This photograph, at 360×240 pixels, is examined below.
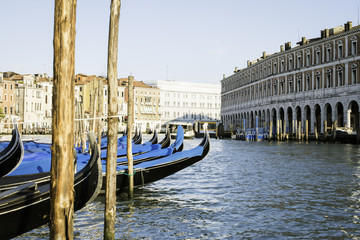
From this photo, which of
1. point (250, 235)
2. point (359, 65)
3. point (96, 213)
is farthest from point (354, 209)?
point (359, 65)

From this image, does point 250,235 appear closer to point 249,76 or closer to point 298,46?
point 298,46

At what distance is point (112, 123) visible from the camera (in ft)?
18.1

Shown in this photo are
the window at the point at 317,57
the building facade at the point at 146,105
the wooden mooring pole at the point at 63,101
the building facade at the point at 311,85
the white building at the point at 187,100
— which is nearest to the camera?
the wooden mooring pole at the point at 63,101

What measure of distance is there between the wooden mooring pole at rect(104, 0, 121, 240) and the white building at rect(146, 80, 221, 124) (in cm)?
6959

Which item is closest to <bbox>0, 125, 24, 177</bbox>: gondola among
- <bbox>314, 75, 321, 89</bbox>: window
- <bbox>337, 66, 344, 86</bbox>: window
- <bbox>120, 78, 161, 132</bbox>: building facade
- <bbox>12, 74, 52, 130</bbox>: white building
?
<bbox>337, 66, 344, 86</bbox>: window

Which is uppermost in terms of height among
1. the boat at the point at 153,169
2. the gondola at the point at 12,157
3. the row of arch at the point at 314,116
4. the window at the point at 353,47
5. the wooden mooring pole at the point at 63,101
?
the window at the point at 353,47

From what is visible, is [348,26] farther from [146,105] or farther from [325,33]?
[146,105]

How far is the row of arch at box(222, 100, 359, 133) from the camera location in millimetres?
32875

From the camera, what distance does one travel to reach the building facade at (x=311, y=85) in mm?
32812

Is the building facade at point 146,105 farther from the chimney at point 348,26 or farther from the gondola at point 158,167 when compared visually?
the gondola at point 158,167

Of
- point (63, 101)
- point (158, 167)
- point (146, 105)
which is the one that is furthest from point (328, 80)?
point (146, 105)

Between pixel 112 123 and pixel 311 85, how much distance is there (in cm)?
3432

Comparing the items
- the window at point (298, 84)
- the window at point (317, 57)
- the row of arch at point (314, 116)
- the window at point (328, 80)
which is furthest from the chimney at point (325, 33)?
the row of arch at point (314, 116)

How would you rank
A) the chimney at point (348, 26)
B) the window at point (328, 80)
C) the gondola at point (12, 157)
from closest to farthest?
the gondola at point (12, 157) < the chimney at point (348, 26) < the window at point (328, 80)
